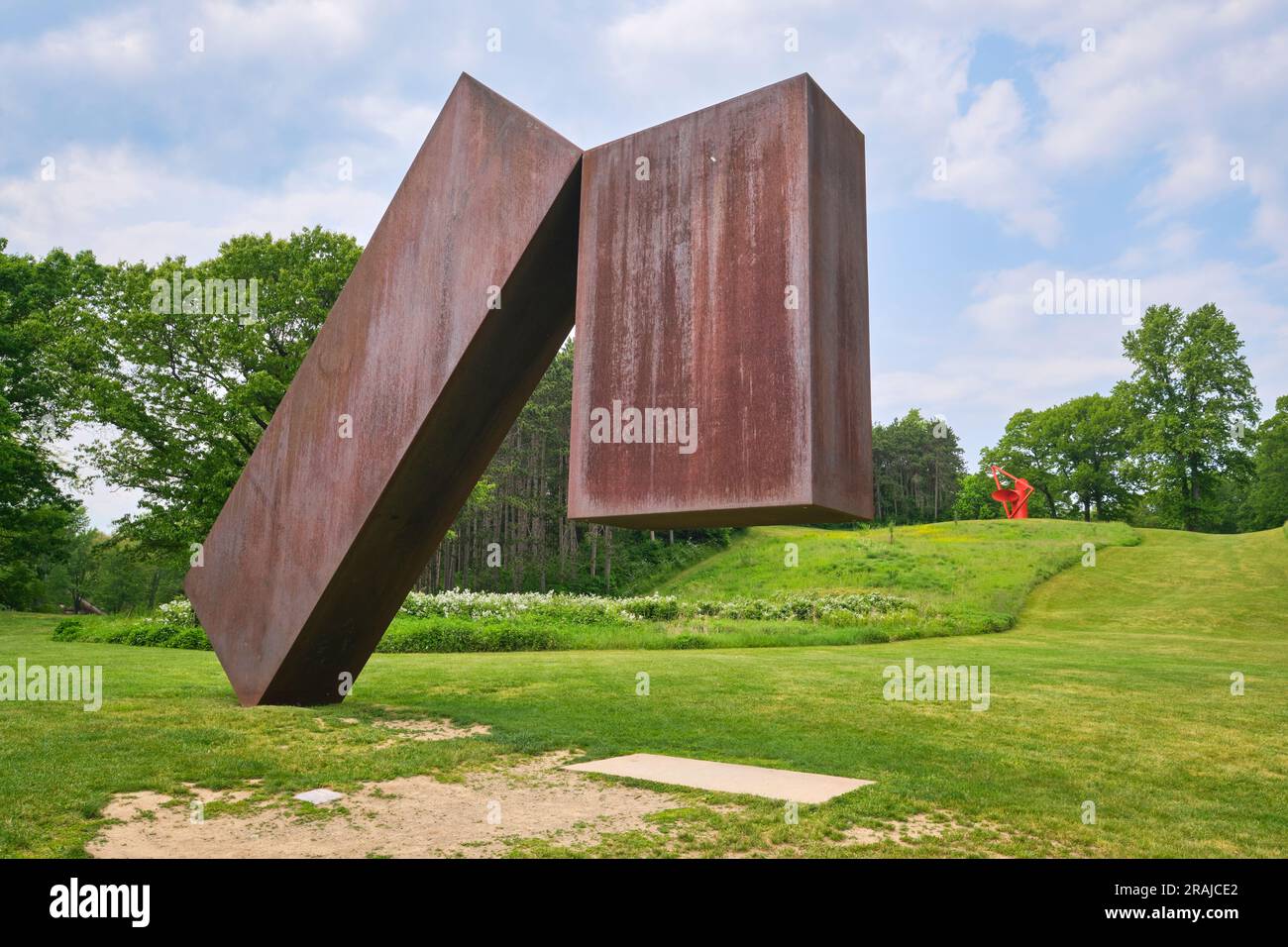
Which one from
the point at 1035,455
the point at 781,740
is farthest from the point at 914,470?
the point at 781,740

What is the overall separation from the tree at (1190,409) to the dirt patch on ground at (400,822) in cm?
4736

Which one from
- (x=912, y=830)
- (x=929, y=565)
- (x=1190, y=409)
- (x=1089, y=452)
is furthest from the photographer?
(x=1089, y=452)

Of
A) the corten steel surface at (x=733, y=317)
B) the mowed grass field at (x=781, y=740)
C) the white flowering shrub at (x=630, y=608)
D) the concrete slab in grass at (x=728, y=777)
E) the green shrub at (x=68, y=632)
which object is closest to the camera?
the mowed grass field at (x=781, y=740)

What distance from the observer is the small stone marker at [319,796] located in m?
4.92

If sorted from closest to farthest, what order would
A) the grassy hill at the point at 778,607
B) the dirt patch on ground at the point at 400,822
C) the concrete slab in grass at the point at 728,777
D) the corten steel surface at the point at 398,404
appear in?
1. the dirt patch on ground at the point at 400,822
2. the concrete slab in grass at the point at 728,777
3. the corten steel surface at the point at 398,404
4. the grassy hill at the point at 778,607

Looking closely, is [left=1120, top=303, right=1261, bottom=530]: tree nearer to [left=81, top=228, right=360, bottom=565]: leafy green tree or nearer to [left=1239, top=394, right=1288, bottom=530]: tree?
[left=1239, top=394, right=1288, bottom=530]: tree

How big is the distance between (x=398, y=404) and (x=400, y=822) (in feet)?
11.0

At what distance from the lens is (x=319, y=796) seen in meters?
4.98

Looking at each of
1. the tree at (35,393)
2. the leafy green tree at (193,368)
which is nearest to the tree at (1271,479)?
the leafy green tree at (193,368)

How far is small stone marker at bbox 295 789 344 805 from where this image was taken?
16.1 feet

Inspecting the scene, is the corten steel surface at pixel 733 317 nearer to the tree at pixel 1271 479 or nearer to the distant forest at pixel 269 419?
the distant forest at pixel 269 419

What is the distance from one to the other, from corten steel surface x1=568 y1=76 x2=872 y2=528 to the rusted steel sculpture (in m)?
0.01

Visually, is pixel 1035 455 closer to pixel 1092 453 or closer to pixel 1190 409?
pixel 1092 453
